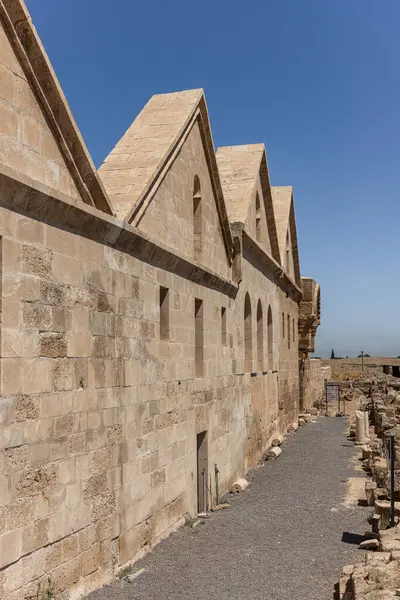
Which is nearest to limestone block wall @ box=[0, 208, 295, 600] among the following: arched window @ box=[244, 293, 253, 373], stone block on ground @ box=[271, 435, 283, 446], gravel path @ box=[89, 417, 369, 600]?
gravel path @ box=[89, 417, 369, 600]

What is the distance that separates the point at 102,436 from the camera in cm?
717

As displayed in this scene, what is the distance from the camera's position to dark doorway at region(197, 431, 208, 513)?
11.1 metres

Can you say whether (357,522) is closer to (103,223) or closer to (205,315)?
(205,315)

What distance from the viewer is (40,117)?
253 inches

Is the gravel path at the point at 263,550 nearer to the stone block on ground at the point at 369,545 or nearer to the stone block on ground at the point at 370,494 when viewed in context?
the stone block on ground at the point at 369,545

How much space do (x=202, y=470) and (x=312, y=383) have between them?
2083 centimetres

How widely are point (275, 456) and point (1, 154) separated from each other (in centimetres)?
1297

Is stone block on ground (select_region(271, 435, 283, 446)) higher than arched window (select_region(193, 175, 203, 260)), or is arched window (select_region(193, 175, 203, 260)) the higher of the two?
arched window (select_region(193, 175, 203, 260))

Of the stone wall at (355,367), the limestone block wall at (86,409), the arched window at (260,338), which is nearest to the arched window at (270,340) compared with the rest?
the arched window at (260,338)

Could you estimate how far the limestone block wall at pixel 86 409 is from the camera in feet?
18.5

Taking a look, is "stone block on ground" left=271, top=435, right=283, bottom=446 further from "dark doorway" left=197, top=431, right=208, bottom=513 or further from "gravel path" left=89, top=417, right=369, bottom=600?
"dark doorway" left=197, top=431, right=208, bottom=513

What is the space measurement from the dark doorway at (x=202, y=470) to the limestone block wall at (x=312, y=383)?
17355 mm

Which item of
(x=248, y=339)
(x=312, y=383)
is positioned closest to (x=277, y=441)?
(x=248, y=339)

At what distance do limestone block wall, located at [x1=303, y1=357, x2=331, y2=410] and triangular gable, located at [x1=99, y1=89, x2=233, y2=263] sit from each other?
59.2 feet
